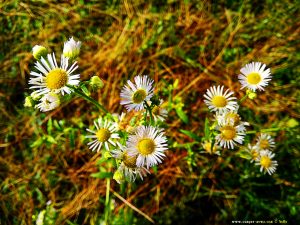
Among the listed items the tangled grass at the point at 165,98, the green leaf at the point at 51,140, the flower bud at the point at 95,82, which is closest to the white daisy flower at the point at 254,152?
the tangled grass at the point at 165,98

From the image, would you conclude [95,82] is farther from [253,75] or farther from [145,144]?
[253,75]

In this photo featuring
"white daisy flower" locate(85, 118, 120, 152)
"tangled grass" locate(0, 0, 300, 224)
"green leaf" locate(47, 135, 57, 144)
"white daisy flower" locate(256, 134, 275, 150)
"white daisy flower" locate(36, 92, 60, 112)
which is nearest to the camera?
"white daisy flower" locate(36, 92, 60, 112)

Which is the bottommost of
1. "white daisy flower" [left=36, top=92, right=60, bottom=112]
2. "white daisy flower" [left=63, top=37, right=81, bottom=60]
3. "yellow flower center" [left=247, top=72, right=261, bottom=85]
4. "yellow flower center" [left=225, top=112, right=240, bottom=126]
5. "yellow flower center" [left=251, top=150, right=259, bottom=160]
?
"white daisy flower" [left=36, top=92, right=60, bottom=112]

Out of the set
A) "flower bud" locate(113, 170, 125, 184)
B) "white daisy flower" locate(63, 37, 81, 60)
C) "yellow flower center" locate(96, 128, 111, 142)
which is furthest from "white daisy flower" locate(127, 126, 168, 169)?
"white daisy flower" locate(63, 37, 81, 60)

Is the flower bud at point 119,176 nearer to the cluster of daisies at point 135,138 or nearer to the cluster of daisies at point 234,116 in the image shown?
the cluster of daisies at point 135,138

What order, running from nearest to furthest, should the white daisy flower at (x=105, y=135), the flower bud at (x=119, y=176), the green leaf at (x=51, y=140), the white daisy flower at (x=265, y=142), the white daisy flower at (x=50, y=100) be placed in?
the white daisy flower at (x=50, y=100)
the flower bud at (x=119, y=176)
the white daisy flower at (x=105, y=135)
the green leaf at (x=51, y=140)
the white daisy flower at (x=265, y=142)

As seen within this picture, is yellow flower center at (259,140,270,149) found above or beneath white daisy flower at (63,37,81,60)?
above

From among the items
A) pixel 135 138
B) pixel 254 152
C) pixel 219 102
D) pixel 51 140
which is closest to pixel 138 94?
pixel 135 138

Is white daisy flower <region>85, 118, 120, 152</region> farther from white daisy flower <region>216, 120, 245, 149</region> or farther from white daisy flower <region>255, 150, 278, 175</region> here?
white daisy flower <region>255, 150, 278, 175</region>
